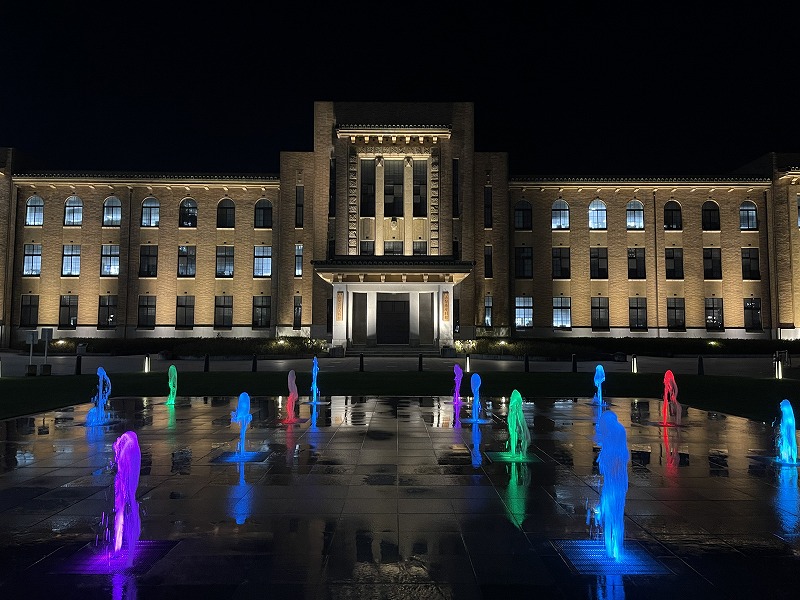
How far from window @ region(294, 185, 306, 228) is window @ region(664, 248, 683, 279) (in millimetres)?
29256

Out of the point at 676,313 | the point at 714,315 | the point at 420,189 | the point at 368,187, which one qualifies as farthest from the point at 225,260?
the point at 714,315

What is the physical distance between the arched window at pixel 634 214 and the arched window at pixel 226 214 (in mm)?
31850

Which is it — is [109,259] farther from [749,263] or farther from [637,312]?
[749,263]

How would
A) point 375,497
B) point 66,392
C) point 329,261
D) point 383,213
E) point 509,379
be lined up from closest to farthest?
point 375,497 < point 66,392 < point 509,379 < point 329,261 < point 383,213

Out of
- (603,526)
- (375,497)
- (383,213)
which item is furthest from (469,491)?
(383,213)

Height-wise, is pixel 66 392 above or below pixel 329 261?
below

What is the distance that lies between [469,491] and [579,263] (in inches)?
1602

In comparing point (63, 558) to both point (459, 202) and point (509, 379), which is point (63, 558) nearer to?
point (509, 379)

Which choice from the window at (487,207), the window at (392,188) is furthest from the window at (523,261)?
the window at (392,188)

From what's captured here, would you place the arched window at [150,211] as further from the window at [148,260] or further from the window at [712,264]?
the window at [712,264]

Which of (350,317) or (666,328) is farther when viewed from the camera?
(666,328)

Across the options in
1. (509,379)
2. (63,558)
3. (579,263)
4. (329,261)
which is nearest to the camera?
(63,558)

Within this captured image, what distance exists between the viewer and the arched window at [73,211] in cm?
4359

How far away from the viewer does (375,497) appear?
645 cm
